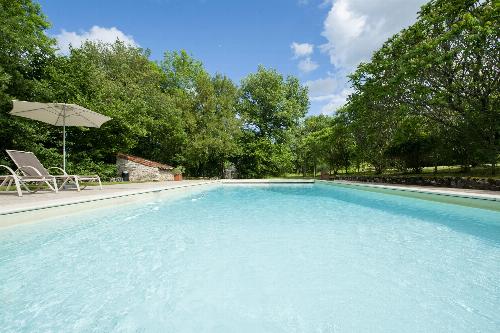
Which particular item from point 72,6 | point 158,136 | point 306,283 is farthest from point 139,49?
point 306,283

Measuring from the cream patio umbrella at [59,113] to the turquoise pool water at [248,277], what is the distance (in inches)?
207

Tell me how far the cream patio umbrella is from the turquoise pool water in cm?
527

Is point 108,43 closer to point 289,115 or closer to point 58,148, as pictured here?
point 58,148

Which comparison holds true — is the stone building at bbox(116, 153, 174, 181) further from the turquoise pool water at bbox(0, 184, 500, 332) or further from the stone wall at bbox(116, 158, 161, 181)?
the turquoise pool water at bbox(0, 184, 500, 332)

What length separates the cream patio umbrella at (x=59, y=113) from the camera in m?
9.44

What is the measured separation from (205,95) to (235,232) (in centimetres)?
2336

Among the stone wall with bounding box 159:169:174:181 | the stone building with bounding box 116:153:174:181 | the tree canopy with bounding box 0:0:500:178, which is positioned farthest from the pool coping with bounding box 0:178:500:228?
the stone wall with bounding box 159:169:174:181

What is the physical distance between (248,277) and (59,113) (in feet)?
34.6

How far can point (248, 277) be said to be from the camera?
353 centimetres

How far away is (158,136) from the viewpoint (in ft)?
81.8

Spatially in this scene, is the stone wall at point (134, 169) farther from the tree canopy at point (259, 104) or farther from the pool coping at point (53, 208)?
the pool coping at point (53, 208)

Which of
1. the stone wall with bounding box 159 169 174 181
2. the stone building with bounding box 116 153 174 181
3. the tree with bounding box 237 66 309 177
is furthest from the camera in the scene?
the tree with bounding box 237 66 309 177

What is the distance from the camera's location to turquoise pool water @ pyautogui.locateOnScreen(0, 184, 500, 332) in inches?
96.4

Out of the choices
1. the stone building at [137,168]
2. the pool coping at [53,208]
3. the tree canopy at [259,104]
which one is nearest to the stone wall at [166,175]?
the stone building at [137,168]
